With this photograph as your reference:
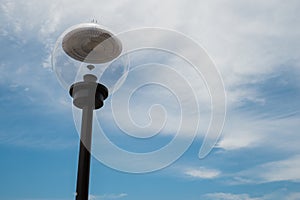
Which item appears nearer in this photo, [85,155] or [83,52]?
[85,155]

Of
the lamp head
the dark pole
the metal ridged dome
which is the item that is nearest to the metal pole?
the dark pole

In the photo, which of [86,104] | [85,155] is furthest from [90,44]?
[85,155]

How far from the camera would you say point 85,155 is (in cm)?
349

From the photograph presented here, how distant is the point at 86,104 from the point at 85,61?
1.55ft

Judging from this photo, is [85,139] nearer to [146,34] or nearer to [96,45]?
[96,45]

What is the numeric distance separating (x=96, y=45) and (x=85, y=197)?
159 cm

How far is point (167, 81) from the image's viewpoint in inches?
150

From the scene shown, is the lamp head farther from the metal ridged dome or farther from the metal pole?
the metal pole

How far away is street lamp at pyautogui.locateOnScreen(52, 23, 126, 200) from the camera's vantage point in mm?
3682

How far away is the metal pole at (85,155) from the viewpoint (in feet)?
11.0

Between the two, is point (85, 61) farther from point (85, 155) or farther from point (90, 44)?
point (85, 155)

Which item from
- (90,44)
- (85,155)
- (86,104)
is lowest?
(85,155)

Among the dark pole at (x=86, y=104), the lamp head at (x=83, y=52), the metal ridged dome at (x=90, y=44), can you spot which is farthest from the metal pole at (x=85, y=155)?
the metal ridged dome at (x=90, y=44)

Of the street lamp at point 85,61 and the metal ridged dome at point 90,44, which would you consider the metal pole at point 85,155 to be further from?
the metal ridged dome at point 90,44
